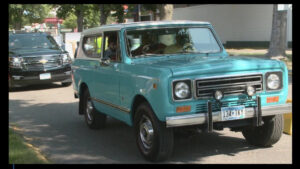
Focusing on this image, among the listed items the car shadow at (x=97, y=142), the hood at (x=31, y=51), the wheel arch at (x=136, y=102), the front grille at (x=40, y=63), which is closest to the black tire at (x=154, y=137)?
the wheel arch at (x=136, y=102)

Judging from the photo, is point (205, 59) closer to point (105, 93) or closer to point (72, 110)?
point (105, 93)

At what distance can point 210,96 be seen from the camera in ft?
19.3

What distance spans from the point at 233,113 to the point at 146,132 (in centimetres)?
119

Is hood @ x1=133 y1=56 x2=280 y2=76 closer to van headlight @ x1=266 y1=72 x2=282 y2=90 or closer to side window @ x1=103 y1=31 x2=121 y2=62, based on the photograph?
van headlight @ x1=266 y1=72 x2=282 y2=90

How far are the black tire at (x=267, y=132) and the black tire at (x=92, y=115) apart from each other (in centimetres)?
292

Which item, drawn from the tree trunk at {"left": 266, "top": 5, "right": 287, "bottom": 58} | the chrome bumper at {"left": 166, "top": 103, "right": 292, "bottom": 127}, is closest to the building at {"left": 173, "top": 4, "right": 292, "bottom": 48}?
the tree trunk at {"left": 266, "top": 5, "right": 287, "bottom": 58}

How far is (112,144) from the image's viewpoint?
7.44 meters

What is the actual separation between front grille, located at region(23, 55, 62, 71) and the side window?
7.76 meters

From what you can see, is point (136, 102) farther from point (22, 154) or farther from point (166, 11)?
point (166, 11)

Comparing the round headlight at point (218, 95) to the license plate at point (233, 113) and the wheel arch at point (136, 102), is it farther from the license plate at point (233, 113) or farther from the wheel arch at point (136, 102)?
the wheel arch at point (136, 102)

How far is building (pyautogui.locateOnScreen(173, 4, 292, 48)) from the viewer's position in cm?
3138

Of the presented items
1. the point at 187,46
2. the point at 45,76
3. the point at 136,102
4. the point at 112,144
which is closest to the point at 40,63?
the point at 45,76

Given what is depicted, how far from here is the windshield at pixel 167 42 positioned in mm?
7160
